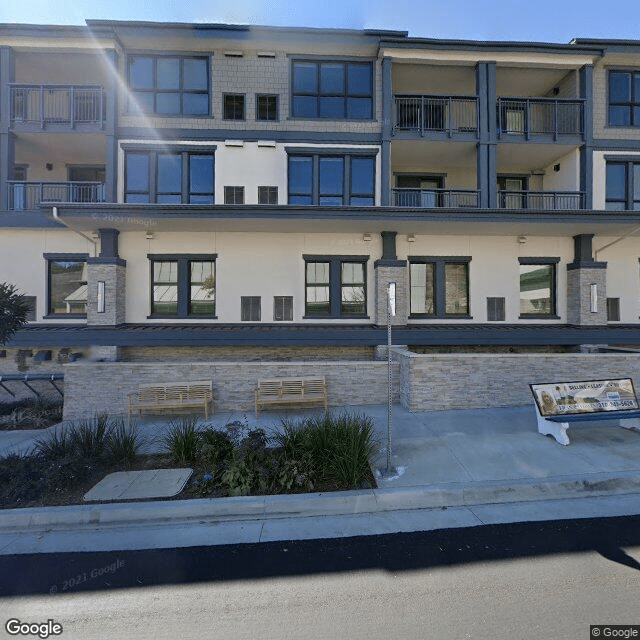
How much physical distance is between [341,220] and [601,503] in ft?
30.7

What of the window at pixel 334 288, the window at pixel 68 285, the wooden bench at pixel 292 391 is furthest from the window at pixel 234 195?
the wooden bench at pixel 292 391

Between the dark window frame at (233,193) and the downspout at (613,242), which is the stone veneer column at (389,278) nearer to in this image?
the dark window frame at (233,193)

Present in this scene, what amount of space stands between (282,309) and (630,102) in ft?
50.3

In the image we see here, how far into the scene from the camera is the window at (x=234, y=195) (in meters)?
12.8

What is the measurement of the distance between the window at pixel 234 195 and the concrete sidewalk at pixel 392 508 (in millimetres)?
10225

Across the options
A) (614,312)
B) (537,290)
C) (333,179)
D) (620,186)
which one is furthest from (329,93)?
(614,312)

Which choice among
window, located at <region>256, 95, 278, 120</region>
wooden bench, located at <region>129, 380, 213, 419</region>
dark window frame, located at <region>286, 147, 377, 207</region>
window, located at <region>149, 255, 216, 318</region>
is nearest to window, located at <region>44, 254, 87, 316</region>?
window, located at <region>149, 255, 216, 318</region>

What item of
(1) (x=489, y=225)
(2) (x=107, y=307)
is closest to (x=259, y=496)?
(2) (x=107, y=307)

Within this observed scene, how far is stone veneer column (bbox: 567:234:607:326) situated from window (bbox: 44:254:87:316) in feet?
59.0

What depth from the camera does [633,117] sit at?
13.5 m

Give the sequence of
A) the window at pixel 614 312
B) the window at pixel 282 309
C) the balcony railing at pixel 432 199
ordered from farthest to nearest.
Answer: the window at pixel 614 312 → the balcony railing at pixel 432 199 → the window at pixel 282 309

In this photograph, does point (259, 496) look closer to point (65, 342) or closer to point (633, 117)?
point (65, 342)

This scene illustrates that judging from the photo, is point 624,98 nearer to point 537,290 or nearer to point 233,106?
point 537,290

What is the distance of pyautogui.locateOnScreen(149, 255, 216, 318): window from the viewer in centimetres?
1284
